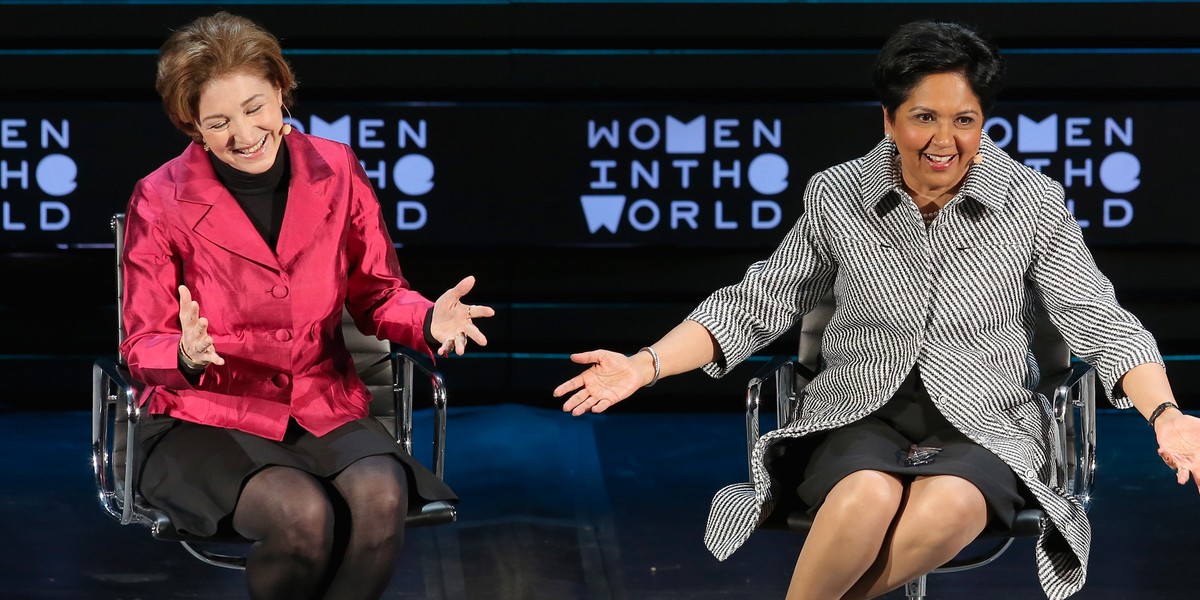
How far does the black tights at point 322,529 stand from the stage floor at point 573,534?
1.12m

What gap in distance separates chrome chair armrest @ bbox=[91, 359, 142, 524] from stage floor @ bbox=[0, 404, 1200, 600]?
972mm

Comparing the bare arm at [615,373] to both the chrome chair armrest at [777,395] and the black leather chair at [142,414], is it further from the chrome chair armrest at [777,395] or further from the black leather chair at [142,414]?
the black leather chair at [142,414]

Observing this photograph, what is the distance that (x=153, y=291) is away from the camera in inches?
112

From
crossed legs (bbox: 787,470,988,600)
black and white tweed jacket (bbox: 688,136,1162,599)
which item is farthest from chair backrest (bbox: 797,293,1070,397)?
crossed legs (bbox: 787,470,988,600)

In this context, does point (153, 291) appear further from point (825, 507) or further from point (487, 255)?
point (487, 255)

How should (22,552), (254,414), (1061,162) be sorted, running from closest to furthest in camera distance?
(254,414), (22,552), (1061,162)

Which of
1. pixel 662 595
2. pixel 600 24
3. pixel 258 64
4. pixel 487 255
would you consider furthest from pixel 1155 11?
pixel 258 64

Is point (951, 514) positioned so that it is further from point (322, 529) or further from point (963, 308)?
point (322, 529)

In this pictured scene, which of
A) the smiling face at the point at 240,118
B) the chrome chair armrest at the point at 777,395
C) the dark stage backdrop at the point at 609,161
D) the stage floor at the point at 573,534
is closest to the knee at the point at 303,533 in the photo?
the smiling face at the point at 240,118

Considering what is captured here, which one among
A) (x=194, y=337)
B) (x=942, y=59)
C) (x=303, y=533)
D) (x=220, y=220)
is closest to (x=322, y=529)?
(x=303, y=533)

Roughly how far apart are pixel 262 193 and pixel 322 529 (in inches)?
27.0

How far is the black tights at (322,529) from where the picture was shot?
2.68m

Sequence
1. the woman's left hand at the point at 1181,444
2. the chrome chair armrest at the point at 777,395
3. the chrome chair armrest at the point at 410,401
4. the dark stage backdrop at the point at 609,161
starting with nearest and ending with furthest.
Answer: the woman's left hand at the point at 1181,444 → the chrome chair armrest at the point at 777,395 → the chrome chair armrest at the point at 410,401 → the dark stage backdrop at the point at 609,161

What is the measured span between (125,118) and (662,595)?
335 cm
